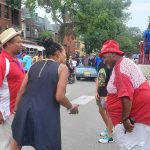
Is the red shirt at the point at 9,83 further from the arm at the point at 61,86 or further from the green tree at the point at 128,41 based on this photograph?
the green tree at the point at 128,41

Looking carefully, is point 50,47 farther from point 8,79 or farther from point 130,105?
point 130,105

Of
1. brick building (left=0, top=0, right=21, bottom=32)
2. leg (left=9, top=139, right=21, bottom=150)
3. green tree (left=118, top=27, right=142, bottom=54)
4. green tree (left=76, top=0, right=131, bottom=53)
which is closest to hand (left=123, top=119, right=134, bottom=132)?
leg (left=9, top=139, right=21, bottom=150)

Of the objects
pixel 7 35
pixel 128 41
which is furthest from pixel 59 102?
pixel 128 41

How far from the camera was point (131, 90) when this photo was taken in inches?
183

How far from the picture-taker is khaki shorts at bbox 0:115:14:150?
17.7 ft

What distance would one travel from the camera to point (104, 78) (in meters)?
7.67

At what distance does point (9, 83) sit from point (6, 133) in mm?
584

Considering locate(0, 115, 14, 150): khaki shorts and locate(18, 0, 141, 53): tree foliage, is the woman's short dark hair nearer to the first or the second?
locate(0, 115, 14, 150): khaki shorts

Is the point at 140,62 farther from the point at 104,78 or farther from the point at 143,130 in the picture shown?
the point at 143,130

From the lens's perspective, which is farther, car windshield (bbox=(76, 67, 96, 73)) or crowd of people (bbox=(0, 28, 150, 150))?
car windshield (bbox=(76, 67, 96, 73))

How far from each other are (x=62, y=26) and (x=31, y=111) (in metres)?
48.0

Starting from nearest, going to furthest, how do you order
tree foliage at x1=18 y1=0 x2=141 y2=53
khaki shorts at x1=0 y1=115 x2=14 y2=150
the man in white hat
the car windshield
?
the man in white hat → khaki shorts at x1=0 y1=115 x2=14 y2=150 → the car windshield → tree foliage at x1=18 y1=0 x2=141 y2=53

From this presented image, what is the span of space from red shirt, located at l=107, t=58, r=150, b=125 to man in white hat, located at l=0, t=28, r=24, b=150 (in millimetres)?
1161

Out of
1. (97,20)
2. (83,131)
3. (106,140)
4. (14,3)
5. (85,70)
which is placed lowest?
(85,70)
